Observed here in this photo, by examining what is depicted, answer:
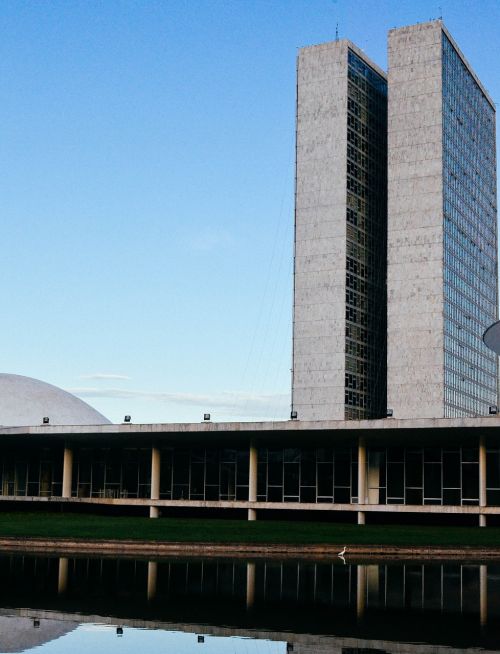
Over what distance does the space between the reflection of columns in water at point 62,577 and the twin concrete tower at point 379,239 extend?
105 meters

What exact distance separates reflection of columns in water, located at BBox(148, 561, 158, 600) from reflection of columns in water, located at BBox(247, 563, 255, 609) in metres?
1.96

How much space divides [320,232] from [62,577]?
4556 inches

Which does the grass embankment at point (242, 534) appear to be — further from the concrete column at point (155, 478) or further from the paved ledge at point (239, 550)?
the concrete column at point (155, 478)

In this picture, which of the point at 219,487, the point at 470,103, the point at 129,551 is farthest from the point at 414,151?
the point at 129,551

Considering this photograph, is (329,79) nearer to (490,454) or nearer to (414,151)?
(414,151)

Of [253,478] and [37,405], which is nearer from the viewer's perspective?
[253,478]

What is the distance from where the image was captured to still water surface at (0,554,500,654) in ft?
50.1

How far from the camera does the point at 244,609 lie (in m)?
18.6

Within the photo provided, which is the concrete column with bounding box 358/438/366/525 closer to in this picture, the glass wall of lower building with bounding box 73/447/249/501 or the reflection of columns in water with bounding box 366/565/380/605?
the glass wall of lower building with bounding box 73/447/249/501

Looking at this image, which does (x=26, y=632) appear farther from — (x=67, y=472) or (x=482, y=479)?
(x=67, y=472)

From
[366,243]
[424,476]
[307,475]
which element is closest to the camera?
[424,476]

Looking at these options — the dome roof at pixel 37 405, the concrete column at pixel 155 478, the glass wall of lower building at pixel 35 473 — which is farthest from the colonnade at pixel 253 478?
the dome roof at pixel 37 405

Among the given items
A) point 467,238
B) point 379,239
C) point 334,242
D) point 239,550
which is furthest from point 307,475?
point 467,238

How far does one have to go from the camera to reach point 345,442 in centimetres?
6184
